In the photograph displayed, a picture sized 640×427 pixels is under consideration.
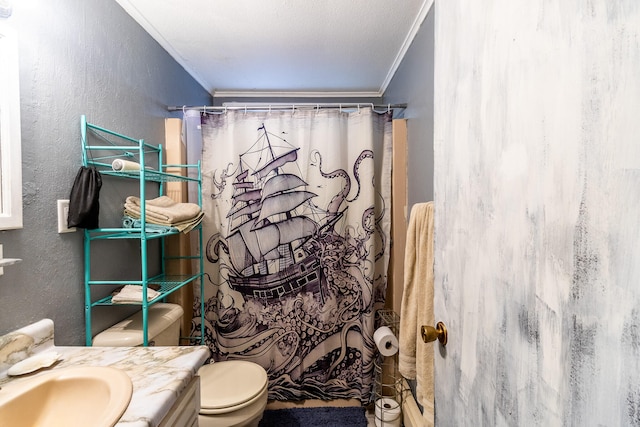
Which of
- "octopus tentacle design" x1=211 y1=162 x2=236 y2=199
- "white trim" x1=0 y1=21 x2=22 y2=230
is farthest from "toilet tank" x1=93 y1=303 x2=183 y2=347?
"octopus tentacle design" x1=211 y1=162 x2=236 y2=199

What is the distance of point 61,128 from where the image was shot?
44.4 inches

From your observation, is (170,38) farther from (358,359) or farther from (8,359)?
(358,359)

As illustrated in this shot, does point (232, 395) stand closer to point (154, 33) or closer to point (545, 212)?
point (545, 212)

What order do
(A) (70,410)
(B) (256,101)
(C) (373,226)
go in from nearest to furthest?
(A) (70,410) < (C) (373,226) < (B) (256,101)

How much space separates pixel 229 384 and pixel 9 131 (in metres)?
1.33

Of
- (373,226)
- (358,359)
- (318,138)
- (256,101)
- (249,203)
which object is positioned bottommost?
(358,359)

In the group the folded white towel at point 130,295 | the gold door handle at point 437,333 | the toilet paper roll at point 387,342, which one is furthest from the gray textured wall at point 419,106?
the folded white towel at point 130,295

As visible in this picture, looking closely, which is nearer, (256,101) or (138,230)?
(138,230)

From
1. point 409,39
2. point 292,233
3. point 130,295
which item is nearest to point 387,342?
point 292,233

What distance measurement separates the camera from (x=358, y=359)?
6.75 feet

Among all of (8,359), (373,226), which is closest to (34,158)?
(8,359)

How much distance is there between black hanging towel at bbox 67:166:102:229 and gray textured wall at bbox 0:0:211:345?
4cm

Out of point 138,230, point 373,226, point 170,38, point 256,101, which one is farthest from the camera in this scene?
point 256,101

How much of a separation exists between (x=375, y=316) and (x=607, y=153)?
1.89 m
